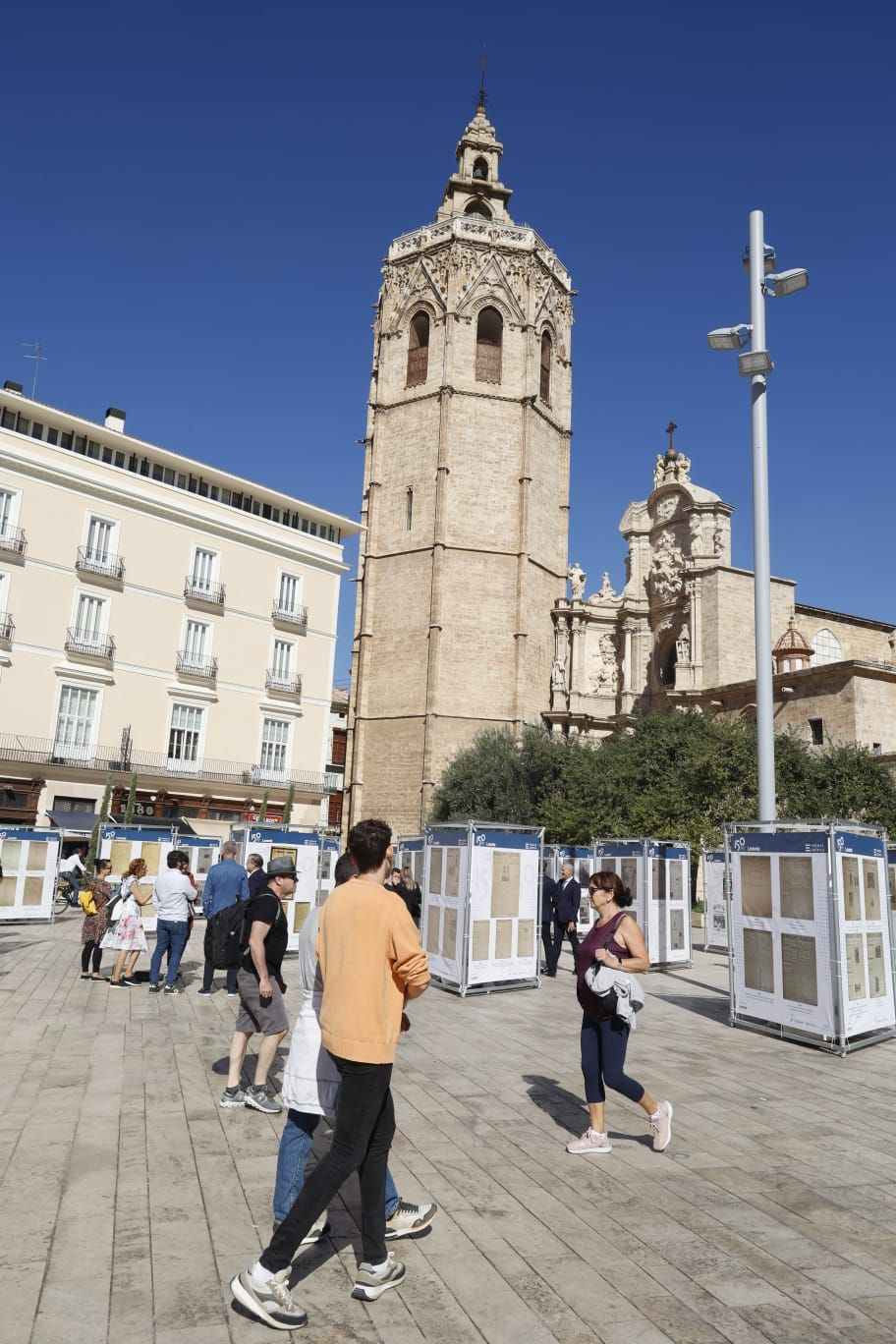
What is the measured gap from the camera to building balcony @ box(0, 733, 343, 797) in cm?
2925

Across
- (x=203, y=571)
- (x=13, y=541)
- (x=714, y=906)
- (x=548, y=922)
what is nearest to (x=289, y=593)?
(x=203, y=571)

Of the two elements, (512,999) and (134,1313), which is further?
(512,999)

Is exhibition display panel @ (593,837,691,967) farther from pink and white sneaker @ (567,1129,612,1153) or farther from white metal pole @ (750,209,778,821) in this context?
pink and white sneaker @ (567,1129,612,1153)

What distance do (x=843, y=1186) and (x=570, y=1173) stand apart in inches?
58.7

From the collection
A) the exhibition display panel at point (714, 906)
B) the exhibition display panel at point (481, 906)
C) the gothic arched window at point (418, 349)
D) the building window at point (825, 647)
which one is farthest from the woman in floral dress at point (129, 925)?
the gothic arched window at point (418, 349)

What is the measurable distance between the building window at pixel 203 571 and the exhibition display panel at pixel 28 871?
16.2m

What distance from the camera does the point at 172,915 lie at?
10.7 meters

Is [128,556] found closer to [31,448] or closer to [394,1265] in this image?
[31,448]

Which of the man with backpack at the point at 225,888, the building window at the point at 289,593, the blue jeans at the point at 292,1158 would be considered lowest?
the blue jeans at the point at 292,1158

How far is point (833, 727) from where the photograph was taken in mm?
32719

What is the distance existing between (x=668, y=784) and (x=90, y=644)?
19377 mm

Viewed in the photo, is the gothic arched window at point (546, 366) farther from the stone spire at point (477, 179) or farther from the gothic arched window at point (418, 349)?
the stone spire at point (477, 179)

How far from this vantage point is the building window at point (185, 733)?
32.8m

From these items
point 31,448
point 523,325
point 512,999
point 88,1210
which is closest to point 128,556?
point 31,448
